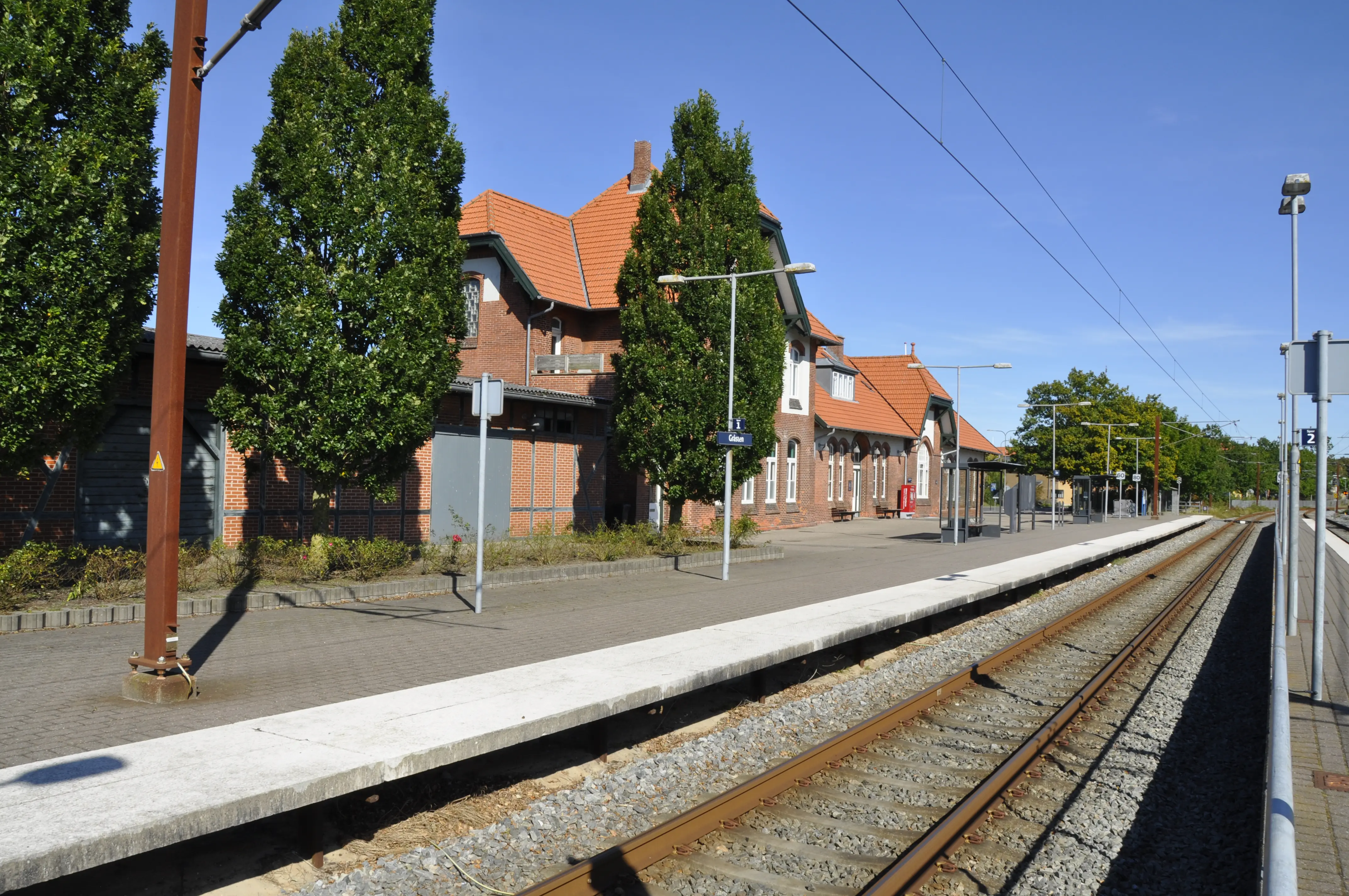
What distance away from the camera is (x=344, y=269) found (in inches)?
564

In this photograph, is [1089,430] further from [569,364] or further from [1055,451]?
[569,364]

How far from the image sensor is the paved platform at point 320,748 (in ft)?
15.0

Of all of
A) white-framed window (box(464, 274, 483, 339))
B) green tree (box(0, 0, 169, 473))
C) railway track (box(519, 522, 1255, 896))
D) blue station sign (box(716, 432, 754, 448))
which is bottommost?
railway track (box(519, 522, 1255, 896))

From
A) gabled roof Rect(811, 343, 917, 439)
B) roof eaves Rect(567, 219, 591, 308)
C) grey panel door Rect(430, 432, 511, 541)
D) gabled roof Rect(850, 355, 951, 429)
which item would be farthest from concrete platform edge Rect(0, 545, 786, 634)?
gabled roof Rect(850, 355, 951, 429)

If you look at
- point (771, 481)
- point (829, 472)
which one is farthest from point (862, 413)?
point (771, 481)

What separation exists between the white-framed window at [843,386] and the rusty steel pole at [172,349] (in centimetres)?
3660

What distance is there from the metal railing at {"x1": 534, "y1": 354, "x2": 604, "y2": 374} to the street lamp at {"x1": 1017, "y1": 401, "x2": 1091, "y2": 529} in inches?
836

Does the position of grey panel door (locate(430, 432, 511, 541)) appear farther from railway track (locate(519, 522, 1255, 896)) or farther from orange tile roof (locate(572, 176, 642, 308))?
railway track (locate(519, 522, 1255, 896))

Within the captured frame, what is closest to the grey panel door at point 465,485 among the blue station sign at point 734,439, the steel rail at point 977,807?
the blue station sign at point 734,439

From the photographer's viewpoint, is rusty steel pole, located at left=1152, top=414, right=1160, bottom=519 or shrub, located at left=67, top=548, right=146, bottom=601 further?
rusty steel pole, located at left=1152, top=414, right=1160, bottom=519

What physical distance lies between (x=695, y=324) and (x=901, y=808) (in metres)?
15.9

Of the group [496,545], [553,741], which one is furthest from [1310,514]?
[553,741]

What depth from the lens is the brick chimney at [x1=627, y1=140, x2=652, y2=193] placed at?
Result: 34.4 m

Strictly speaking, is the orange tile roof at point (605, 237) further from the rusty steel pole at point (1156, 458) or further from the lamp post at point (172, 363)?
the rusty steel pole at point (1156, 458)
